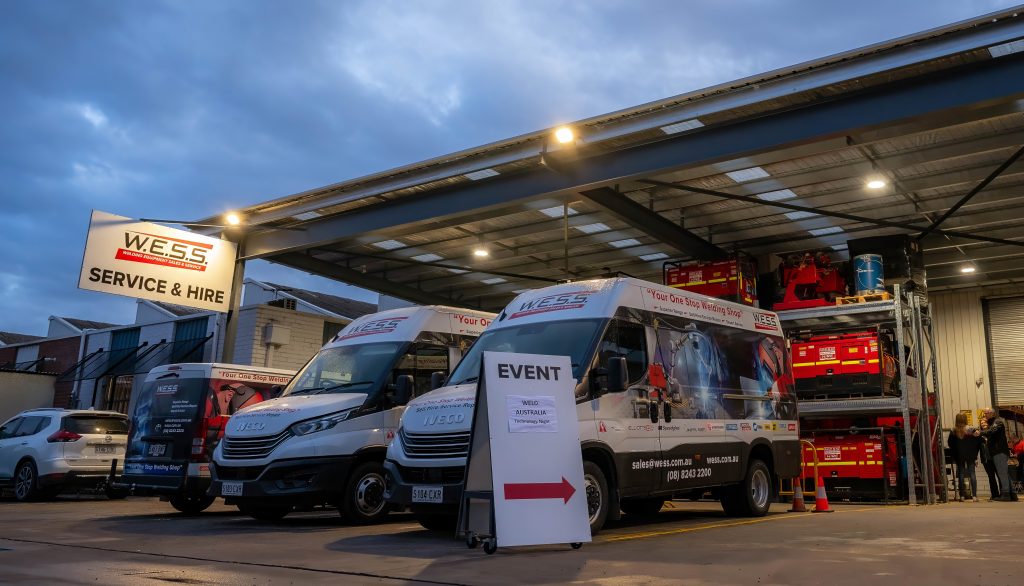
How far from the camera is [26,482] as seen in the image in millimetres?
15047

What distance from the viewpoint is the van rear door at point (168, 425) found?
39.4ft

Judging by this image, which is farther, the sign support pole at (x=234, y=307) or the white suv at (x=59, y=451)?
the sign support pole at (x=234, y=307)

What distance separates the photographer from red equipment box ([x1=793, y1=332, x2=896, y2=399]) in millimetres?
15258

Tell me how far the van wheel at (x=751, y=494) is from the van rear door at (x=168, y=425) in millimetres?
7374

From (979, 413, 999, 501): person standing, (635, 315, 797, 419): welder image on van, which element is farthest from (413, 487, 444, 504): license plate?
(979, 413, 999, 501): person standing

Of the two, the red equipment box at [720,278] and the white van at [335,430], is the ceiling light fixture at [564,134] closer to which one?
the white van at [335,430]

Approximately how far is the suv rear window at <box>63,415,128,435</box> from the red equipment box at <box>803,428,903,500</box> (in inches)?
490

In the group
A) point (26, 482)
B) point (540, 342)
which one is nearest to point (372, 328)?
point (540, 342)

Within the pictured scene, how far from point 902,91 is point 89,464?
46.5ft

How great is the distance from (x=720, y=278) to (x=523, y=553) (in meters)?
11.0

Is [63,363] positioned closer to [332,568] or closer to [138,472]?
[138,472]

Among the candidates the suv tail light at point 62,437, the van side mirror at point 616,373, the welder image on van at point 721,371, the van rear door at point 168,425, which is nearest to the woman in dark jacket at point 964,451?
the welder image on van at point 721,371

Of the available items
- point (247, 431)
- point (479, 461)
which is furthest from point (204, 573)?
point (247, 431)

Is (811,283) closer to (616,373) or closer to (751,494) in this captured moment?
(751,494)
